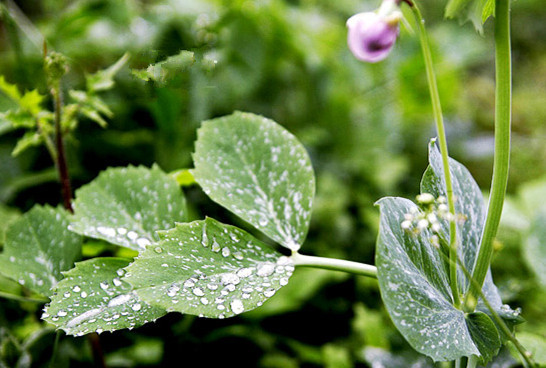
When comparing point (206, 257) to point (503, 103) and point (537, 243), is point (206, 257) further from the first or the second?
point (537, 243)

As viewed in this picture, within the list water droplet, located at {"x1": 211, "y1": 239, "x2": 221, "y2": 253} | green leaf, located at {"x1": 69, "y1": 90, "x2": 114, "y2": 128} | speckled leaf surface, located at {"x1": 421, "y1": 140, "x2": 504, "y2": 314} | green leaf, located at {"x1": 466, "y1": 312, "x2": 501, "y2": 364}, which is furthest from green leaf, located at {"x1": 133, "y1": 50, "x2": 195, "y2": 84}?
green leaf, located at {"x1": 466, "y1": 312, "x2": 501, "y2": 364}

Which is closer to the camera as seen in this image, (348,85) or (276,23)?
(276,23)

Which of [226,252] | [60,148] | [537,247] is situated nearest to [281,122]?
[537,247]

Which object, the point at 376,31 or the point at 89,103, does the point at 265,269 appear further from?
the point at 89,103

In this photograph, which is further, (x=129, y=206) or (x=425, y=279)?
(x=129, y=206)

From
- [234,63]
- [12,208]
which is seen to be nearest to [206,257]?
[12,208]

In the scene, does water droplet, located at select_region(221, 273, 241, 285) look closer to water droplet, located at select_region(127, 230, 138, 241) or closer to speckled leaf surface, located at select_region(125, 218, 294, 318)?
speckled leaf surface, located at select_region(125, 218, 294, 318)
